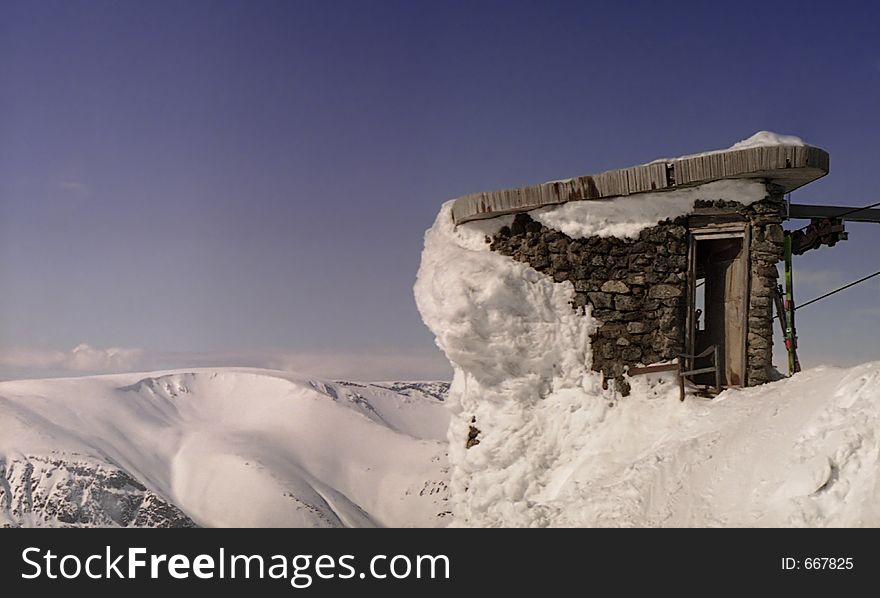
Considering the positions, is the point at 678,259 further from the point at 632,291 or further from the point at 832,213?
the point at 832,213

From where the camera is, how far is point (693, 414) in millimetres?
8250

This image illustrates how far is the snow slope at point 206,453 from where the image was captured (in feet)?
201

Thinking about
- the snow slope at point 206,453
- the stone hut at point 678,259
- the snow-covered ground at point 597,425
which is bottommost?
the snow slope at point 206,453

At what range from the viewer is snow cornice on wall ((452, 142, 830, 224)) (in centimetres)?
841

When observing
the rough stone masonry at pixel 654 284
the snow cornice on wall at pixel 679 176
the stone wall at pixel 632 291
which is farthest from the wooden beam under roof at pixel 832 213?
the stone wall at pixel 632 291

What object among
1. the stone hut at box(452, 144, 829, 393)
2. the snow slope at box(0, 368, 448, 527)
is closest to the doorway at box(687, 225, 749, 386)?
the stone hut at box(452, 144, 829, 393)

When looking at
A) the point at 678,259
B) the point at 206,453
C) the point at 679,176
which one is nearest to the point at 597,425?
the point at 678,259

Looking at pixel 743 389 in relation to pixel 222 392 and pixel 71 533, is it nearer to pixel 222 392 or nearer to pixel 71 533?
pixel 71 533

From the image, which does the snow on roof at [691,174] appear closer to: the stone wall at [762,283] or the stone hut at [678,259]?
the stone hut at [678,259]

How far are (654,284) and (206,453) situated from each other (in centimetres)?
6573

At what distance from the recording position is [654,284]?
9023mm

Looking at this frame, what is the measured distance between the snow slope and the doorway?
152 ft

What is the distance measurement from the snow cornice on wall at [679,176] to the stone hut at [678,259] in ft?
0.04

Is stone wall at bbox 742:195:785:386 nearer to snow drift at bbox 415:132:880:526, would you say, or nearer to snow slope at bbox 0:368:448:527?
snow drift at bbox 415:132:880:526
